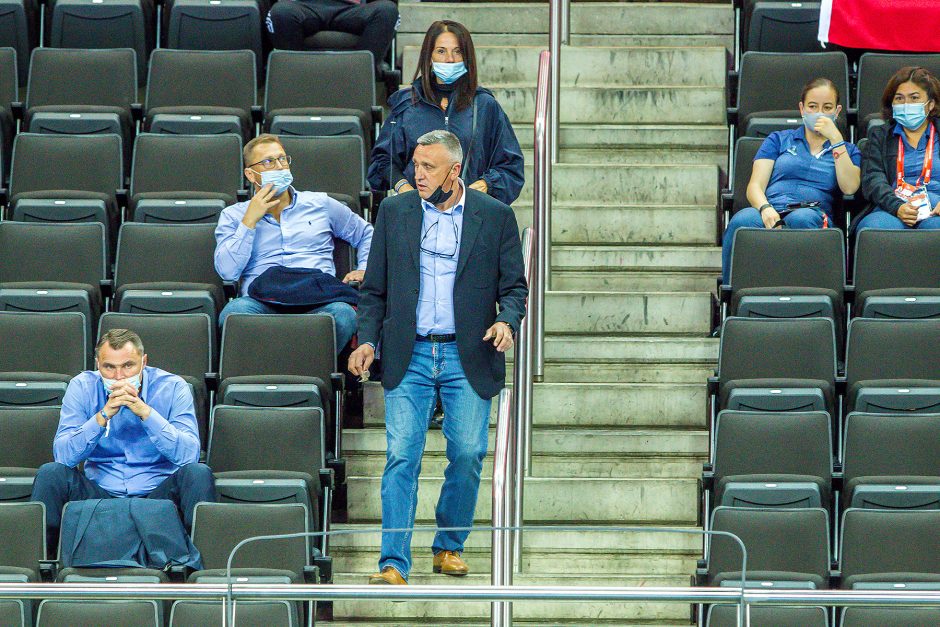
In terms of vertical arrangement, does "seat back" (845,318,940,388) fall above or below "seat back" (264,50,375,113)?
below

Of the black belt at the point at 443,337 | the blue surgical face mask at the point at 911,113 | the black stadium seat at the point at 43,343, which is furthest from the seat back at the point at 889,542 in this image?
the black stadium seat at the point at 43,343

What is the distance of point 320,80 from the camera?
22.5ft

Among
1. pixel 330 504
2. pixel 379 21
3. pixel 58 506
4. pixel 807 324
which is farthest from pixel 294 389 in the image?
pixel 379 21

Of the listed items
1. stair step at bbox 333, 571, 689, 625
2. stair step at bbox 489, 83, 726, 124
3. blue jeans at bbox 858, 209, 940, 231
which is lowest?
stair step at bbox 333, 571, 689, 625

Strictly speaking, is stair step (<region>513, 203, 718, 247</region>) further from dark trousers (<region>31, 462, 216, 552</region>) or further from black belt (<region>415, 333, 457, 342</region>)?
dark trousers (<region>31, 462, 216, 552</region>)

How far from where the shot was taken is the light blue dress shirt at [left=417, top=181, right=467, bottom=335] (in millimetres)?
4973

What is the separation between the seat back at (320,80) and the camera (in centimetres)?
684

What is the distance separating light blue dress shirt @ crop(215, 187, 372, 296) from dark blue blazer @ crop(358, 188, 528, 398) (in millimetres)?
706

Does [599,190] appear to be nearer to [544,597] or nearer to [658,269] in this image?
[658,269]

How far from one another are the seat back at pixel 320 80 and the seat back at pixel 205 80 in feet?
0.32

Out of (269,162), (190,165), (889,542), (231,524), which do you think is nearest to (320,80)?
(190,165)

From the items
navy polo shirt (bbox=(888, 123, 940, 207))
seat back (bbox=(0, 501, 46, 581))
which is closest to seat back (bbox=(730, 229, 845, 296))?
navy polo shirt (bbox=(888, 123, 940, 207))

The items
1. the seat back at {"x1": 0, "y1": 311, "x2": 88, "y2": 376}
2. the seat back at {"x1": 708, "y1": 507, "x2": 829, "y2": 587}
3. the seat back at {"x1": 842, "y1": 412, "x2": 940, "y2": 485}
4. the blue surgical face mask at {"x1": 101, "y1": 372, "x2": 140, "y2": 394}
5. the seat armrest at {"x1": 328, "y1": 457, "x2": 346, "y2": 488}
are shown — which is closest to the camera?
the seat back at {"x1": 708, "y1": 507, "x2": 829, "y2": 587}

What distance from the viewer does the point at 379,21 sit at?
7020mm
